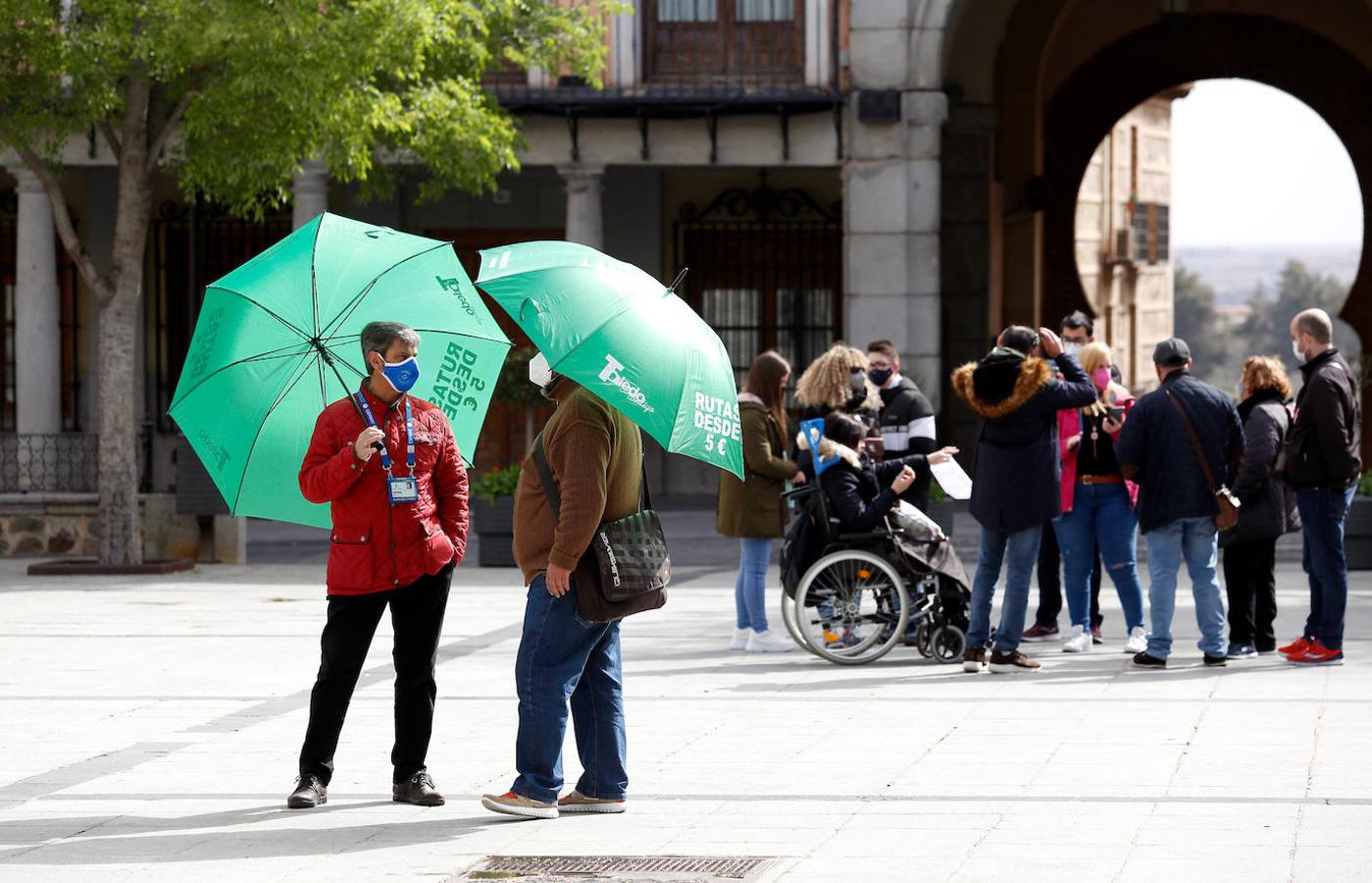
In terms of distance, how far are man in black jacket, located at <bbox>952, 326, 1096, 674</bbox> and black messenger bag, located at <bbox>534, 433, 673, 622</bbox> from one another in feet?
12.7

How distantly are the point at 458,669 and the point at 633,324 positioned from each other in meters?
4.62

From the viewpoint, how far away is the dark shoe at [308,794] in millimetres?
7684

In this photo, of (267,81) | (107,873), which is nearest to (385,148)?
(267,81)

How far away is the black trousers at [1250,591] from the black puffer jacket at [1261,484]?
4.3 inches

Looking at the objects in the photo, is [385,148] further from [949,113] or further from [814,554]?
[814,554]

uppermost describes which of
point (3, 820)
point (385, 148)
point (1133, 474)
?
point (385, 148)

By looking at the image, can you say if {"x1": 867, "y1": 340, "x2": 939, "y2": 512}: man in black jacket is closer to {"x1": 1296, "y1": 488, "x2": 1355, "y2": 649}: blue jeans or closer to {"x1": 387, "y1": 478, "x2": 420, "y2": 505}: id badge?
{"x1": 1296, "y1": 488, "x2": 1355, "y2": 649}: blue jeans

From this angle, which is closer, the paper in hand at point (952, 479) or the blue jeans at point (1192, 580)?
the blue jeans at point (1192, 580)

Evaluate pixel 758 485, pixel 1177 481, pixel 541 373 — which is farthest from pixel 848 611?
pixel 541 373

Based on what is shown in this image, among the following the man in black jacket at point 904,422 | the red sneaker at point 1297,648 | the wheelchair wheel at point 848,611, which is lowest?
the red sneaker at point 1297,648

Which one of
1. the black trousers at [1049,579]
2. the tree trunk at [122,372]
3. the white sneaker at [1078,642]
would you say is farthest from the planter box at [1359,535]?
the tree trunk at [122,372]

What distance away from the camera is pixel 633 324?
23.8 ft

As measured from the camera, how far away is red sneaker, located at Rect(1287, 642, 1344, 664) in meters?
11.4

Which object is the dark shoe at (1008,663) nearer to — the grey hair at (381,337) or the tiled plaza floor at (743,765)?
the tiled plaza floor at (743,765)
